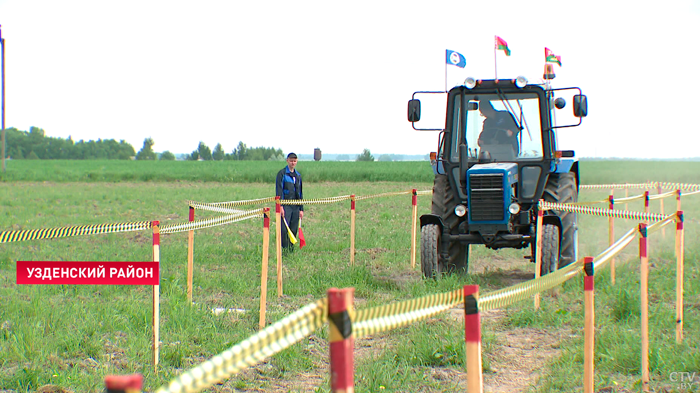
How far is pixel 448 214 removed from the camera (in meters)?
8.23

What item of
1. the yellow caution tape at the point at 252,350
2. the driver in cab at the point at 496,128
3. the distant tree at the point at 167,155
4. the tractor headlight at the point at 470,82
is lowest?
the yellow caution tape at the point at 252,350

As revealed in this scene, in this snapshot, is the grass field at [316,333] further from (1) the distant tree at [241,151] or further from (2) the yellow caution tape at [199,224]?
(1) the distant tree at [241,151]

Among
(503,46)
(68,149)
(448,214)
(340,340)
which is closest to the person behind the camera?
(340,340)

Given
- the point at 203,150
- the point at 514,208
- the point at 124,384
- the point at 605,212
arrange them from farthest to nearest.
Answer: the point at 203,150, the point at 514,208, the point at 605,212, the point at 124,384

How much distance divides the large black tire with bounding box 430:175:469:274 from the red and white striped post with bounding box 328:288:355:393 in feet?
20.8

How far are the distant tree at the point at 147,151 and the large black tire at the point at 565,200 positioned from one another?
331 feet

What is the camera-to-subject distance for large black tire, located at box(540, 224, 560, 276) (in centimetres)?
752

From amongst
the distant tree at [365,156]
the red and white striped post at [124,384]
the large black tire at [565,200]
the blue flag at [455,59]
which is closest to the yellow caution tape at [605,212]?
the large black tire at [565,200]

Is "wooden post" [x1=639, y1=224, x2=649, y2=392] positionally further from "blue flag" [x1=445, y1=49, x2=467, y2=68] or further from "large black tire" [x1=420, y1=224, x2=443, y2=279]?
"blue flag" [x1=445, y1=49, x2=467, y2=68]

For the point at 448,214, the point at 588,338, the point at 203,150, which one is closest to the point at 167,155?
the point at 203,150

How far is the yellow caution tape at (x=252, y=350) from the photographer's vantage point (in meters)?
1.61

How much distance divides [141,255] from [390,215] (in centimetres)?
774

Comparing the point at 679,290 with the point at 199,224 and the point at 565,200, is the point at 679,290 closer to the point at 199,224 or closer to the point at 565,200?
the point at 565,200

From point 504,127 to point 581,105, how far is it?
1133 millimetres
